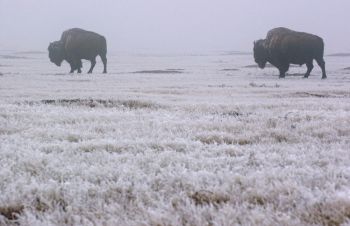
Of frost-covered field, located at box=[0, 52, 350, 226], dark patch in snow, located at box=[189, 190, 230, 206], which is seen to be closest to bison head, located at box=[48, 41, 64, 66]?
frost-covered field, located at box=[0, 52, 350, 226]

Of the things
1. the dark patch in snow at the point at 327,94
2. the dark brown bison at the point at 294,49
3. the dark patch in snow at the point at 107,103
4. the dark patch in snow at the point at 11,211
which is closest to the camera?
the dark patch in snow at the point at 11,211

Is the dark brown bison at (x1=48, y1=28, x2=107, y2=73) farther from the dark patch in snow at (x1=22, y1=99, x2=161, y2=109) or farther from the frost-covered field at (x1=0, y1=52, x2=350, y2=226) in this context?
the frost-covered field at (x1=0, y1=52, x2=350, y2=226)

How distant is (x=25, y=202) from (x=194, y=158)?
229 centimetres

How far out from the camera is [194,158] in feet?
19.7

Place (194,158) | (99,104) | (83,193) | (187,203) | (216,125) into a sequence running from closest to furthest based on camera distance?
(187,203)
(83,193)
(194,158)
(216,125)
(99,104)

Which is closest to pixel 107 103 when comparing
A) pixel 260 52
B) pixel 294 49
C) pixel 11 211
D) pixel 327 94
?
pixel 327 94

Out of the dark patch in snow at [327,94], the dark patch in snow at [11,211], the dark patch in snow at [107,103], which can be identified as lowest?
the dark patch in snow at [327,94]

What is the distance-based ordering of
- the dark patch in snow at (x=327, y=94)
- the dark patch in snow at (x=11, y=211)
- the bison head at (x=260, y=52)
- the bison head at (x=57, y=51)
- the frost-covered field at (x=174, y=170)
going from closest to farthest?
the frost-covered field at (x=174, y=170) < the dark patch in snow at (x=11, y=211) < the dark patch in snow at (x=327, y=94) < the bison head at (x=260, y=52) < the bison head at (x=57, y=51)

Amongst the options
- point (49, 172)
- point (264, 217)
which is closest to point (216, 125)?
point (49, 172)

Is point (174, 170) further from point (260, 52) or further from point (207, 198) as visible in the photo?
point (260, 52)

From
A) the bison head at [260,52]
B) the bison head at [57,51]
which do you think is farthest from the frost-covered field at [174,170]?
the bison head at [57,51]

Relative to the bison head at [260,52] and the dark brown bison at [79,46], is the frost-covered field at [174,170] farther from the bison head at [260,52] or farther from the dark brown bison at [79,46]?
the dark brown bison at [79,46]

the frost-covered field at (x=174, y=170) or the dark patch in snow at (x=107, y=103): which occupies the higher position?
the frost-covered field at (x=174, y=170)

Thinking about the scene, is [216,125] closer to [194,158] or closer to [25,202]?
[194,158]
